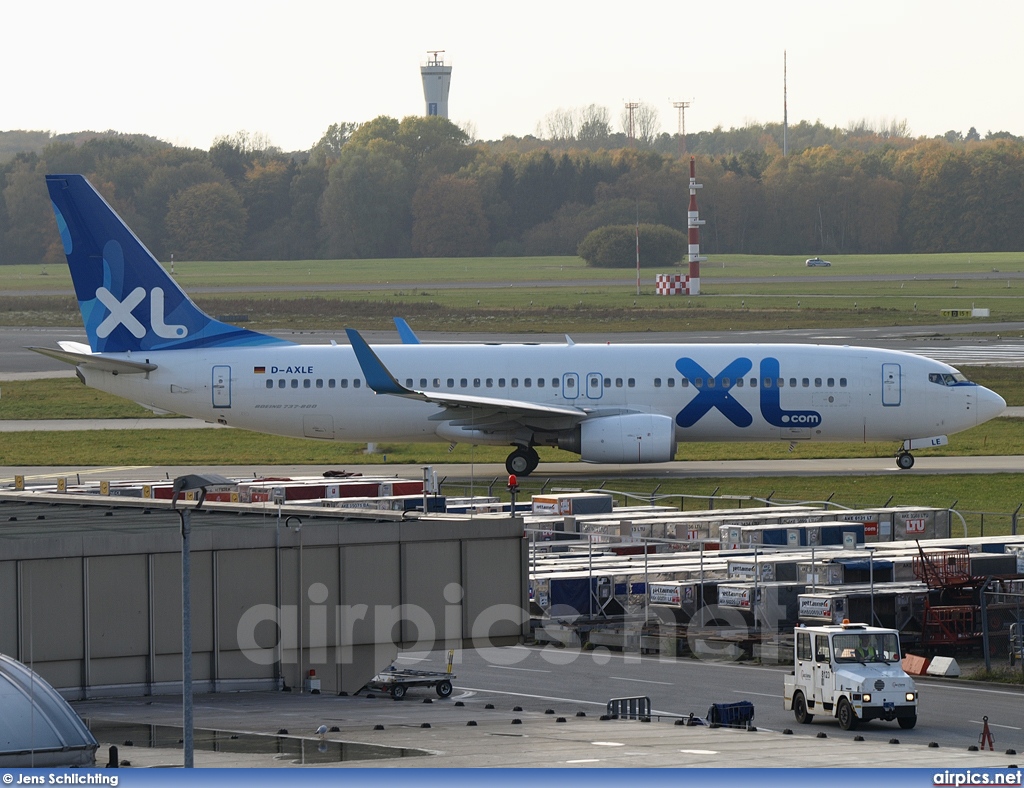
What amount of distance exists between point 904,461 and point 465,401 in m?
15.8

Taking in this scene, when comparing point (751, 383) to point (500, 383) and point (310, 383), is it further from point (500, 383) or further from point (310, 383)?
point (310, 383)

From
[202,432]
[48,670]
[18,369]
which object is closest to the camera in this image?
[48,670]

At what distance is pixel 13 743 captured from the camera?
16.7 meters

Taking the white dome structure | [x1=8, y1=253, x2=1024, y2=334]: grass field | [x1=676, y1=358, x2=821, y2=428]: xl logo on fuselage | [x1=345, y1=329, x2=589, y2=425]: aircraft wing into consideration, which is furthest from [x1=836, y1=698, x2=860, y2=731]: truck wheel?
[x1=8, y1=253, x2=1024, y2=334]: grass field

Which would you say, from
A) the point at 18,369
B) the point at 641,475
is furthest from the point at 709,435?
the point at 18,369

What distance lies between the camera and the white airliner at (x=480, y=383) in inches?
2121

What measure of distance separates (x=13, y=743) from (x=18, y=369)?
8894 centimetres

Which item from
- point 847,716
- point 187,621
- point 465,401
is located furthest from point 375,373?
point 187,621

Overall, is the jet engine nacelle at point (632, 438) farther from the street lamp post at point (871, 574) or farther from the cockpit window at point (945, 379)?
the street lamp post at point (871, 574)

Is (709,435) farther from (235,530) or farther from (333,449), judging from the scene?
(235,530)

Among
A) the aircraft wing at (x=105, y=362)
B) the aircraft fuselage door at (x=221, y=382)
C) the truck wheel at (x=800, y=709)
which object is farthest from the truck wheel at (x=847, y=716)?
the aircraft wing at (x=105, y=362)

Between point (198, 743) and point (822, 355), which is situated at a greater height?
point (822, 355)

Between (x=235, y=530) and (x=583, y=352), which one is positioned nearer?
(x=235, y=530)

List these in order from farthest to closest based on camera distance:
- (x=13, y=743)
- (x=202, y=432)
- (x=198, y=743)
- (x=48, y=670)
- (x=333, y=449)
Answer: (x=202, y=432) < (x=333, y=449) < (x=48, y=670) < (x=198, y=743) < (x=13, y=743)
